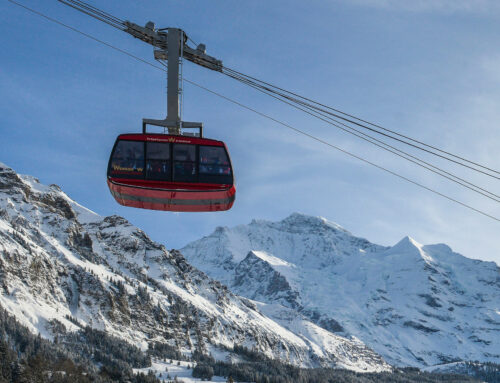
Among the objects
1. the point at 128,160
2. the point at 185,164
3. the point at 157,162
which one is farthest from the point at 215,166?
the point at 128,160

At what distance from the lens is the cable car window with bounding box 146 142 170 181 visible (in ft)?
102

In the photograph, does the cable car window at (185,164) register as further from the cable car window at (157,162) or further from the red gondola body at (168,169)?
the cable car window at (157,162)

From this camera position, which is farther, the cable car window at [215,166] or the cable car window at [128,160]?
the cable car window at [215,166]

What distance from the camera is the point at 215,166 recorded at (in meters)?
31.7

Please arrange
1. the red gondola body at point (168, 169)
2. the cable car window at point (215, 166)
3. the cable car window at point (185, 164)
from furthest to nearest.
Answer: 1. the cable car window at point (215, 166)
2. the cable car window at point (185, 164)
3. the red gondola body at point (168, 169)

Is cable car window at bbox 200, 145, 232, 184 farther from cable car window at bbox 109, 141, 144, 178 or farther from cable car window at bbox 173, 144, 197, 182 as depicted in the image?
cable car window at bbox 109, 141, 144, 178

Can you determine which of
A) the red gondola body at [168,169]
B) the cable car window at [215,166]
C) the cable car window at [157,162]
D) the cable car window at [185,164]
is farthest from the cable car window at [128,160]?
the cable car window at [215,166]

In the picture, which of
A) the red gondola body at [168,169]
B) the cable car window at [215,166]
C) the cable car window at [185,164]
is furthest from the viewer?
the cable car window at [215,166]

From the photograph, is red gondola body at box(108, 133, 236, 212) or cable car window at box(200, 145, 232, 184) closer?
red gondola body at box(108, 133, 236, 212)

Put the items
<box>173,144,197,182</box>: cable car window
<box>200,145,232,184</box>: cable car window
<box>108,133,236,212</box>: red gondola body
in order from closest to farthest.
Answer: <box>108,133,236,212</box>: red gondola body → <box>173,144,197,182</box>: cable car window → <box>200,145,232,184</box>: cable car window

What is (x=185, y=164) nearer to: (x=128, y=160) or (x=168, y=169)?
(x=168, y=169)

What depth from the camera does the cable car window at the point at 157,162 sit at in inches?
1219

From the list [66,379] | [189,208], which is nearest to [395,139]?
[189,208]

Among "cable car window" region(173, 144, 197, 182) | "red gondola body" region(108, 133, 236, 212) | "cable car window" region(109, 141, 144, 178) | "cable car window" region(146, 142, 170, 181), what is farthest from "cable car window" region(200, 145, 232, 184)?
"cable car window" region(109, 141, 144, 178)
